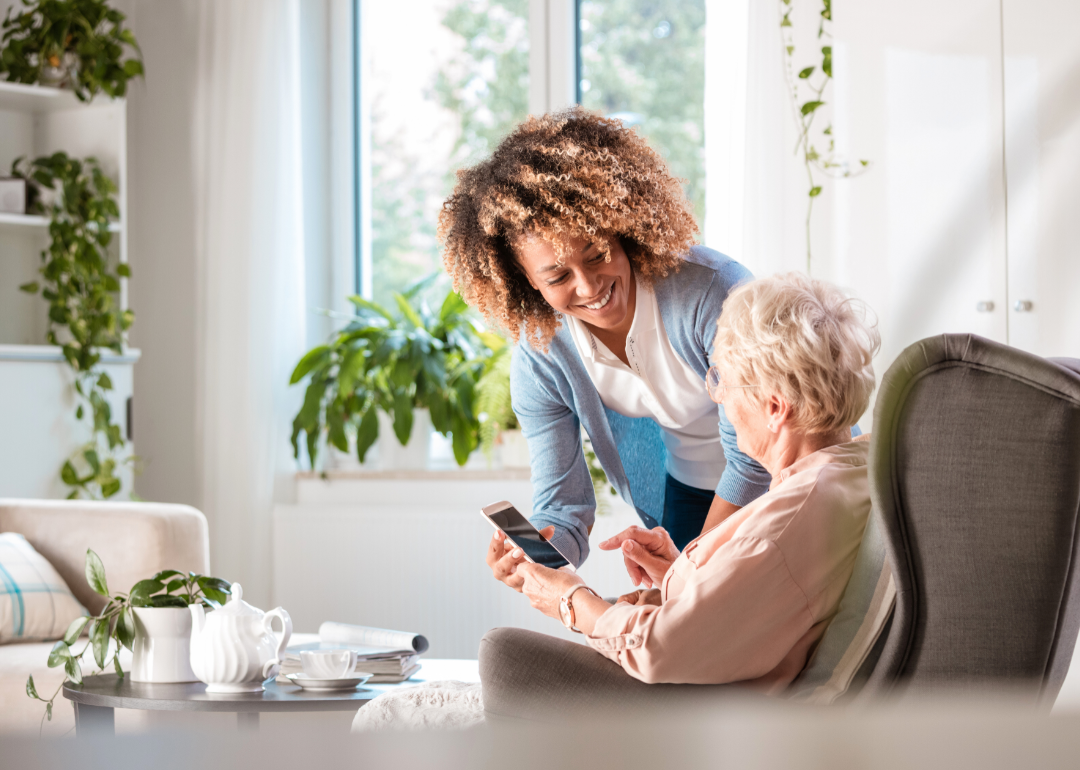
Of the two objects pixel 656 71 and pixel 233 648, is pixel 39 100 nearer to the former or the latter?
pixel 656 71

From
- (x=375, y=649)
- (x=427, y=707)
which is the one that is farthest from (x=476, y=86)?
(x=427, y=707)

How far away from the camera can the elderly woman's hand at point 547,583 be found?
3.86 ft

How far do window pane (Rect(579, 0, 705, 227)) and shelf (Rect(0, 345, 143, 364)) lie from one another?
72.3 inches

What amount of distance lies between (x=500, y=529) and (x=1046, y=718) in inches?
48.3

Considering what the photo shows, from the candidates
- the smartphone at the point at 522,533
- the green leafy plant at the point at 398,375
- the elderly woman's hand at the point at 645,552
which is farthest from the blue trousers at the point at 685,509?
the green leafy plant at the point at 398,375

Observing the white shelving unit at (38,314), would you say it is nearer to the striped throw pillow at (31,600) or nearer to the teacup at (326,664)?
the striped throw pillow at (31,600)

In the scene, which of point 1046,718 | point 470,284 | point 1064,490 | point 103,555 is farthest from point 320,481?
point 1046,718

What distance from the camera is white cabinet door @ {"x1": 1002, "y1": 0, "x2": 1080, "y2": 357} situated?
2.20 m

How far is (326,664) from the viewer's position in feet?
5.43

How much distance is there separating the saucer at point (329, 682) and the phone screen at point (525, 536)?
445 millimetres

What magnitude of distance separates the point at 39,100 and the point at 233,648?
2.53 metres

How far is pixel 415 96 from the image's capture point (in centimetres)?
372

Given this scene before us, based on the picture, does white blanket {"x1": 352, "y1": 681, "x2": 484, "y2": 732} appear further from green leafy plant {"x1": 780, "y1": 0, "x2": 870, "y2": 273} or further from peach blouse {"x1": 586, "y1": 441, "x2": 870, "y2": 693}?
green leafy plant {"x1": 780, "y1": 0, "x2": 870, "y2": 273}

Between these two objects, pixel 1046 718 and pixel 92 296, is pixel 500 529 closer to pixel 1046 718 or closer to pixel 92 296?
pixel 1046 718
